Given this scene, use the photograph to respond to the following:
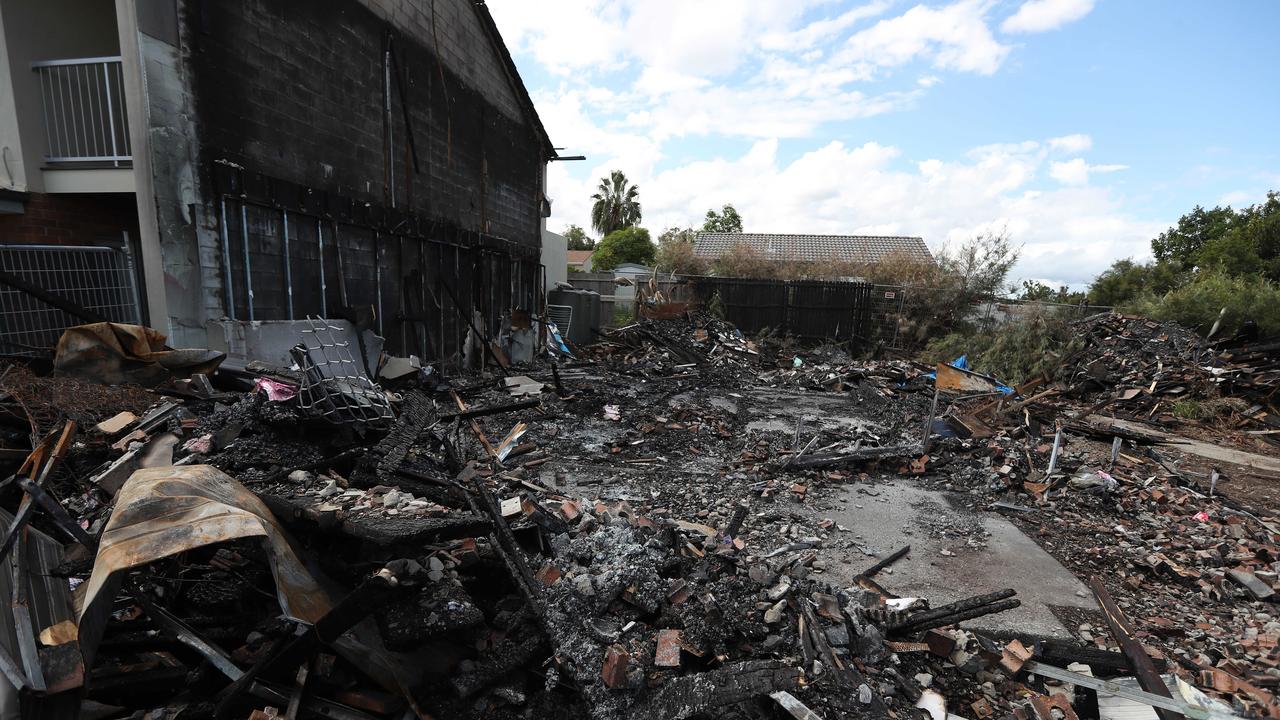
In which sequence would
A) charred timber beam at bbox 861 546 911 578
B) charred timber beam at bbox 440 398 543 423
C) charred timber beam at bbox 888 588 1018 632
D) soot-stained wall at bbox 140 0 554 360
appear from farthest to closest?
charred timber beam at bbox 440 398 543 423 < soot-stained wall at bbox 140 0 554 360 < charred timber beam at bbox 861 546 911 578 < charred timber beam at bbox 888 588 1018 632

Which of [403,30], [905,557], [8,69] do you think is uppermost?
[403,30]

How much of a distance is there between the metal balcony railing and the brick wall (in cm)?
50

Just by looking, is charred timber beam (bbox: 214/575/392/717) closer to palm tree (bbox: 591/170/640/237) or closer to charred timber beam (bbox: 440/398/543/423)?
charred timber beam (bbox: 440/398/543/423)

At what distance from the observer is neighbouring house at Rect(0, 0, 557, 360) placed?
5.58 meters

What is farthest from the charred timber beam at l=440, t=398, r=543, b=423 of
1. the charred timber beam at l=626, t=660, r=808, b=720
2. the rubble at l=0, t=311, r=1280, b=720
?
the charred timber beam at l=626, t=660, r=808, b=720

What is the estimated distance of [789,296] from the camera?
15.7 metres

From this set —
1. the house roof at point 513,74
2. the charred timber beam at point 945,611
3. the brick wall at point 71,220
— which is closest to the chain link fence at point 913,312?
the house roof at point 513,74

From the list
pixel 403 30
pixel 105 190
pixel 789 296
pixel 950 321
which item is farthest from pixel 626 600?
pixel 950 321

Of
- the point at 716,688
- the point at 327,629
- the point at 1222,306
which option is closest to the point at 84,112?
the point at 327,629

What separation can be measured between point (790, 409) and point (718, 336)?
5.25 meters

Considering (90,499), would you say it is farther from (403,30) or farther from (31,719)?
(403,30)

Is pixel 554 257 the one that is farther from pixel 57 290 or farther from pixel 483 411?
pixel 57 290

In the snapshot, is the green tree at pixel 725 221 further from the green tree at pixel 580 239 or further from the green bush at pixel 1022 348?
the green bush at pixel 1022 348

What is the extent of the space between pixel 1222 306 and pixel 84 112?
19.0 m
